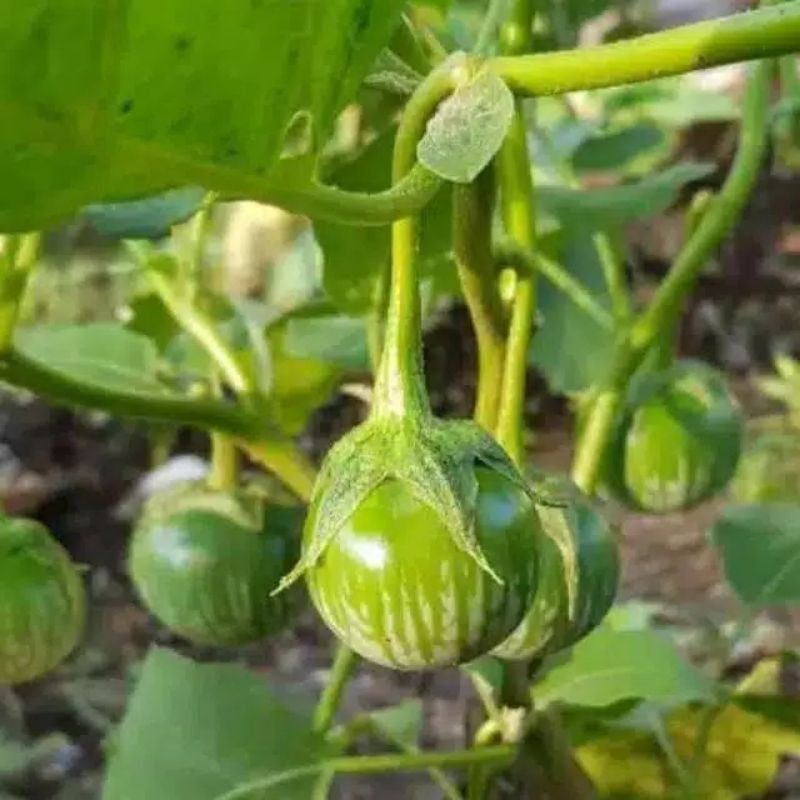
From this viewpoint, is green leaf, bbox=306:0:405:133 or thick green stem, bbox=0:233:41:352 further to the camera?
thick green stem, bbox=0:233:41:352

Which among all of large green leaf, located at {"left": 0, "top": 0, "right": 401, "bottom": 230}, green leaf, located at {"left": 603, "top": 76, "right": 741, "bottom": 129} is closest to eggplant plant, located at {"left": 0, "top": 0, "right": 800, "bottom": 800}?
large green leaf, located at {"left": 0, "top": 0, "right": 401, "bottom": 230}

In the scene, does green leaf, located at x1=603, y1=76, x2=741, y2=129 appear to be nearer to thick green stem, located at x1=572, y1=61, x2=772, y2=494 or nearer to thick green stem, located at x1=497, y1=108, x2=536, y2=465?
thick green stem, located at x1=572, y1=61, x2=772, y2=494

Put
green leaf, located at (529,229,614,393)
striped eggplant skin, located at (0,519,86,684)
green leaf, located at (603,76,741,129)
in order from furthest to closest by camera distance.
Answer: green leaf, located at (603,76,741,129) < green leaf, located at (529,229,614,393) < striped eggplant skin, located at (0,519,86,684)

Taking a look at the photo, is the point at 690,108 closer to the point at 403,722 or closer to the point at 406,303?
the point at 403,722

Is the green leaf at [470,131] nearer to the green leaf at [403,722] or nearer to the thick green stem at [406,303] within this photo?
the thick green stem at [406,303]

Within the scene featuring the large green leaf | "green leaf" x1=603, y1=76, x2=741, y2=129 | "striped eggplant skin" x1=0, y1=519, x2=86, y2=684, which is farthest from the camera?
"green leaf" x1=603, y1=76, x2=741, y2=129

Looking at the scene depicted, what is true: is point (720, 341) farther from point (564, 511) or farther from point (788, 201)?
point (564, 511)
